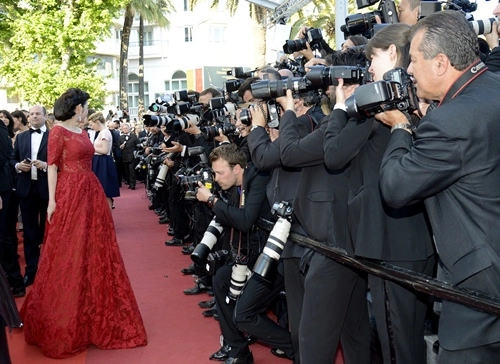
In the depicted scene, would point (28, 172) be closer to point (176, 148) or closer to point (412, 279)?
point (176, 148)

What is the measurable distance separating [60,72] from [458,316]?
1971 centimetres

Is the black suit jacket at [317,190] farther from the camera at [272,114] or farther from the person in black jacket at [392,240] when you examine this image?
the camera at [272,114]

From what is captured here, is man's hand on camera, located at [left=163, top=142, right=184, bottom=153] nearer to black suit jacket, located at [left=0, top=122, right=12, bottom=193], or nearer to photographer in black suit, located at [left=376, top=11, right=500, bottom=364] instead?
black suit jacket, located at [left=0, top=122, right=12, bottom=193]

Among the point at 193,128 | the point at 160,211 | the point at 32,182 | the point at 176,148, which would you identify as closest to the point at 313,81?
the point at 193,128

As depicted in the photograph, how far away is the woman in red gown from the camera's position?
485 cm

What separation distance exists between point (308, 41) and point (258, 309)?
7.51 ft

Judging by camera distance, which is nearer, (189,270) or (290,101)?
(290,101)

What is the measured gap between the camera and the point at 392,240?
2830 mm

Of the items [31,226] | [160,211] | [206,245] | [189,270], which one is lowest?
[160,211]

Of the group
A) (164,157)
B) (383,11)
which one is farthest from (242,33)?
(383,11)

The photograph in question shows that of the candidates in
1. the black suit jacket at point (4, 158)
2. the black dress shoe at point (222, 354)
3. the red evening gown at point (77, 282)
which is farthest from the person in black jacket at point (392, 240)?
the black suit jacket at point (4, 158)

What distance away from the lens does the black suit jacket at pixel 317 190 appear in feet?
10.6

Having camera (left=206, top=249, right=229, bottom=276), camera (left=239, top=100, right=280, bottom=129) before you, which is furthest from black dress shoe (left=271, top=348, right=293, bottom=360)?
camera (left=239, top=100, right=280, bottom=129)

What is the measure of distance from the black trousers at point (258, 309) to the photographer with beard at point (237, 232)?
0.14 metres
